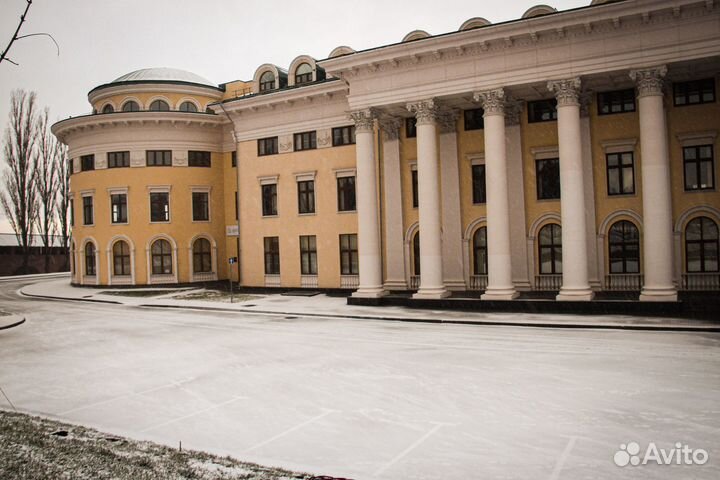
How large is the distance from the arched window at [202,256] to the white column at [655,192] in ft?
94.7

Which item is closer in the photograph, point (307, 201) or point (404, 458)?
point (404, 458)

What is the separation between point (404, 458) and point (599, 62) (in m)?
20.6

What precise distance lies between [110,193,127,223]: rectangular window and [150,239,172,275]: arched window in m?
2.85

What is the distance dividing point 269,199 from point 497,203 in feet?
53.6

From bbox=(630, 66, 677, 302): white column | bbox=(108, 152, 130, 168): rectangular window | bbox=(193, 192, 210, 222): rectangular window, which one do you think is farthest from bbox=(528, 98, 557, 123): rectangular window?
bbox=(108, 152, 130, 168): rectangular window

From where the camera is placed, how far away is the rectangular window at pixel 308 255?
3472 centimetres

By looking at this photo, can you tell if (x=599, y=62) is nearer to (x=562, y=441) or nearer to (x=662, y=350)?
(x=662, y=350)

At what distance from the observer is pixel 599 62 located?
23266 millimetres

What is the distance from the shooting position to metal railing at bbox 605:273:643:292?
1016 inches

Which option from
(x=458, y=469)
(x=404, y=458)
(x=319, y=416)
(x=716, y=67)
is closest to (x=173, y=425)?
(x=319, y=416)

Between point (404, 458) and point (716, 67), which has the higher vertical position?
point (716, 67)

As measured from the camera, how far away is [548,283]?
89.7 feet

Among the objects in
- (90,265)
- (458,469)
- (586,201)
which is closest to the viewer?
(458,469)

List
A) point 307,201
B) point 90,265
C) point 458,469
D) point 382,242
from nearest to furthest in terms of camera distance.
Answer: point 458,469 → point 382,242 → point 307,201 → point 90,265
